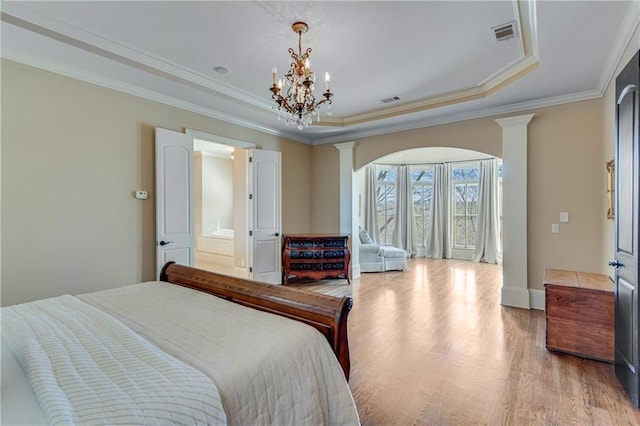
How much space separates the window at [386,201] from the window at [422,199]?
58 cm

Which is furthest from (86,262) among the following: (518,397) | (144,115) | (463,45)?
(463,45)

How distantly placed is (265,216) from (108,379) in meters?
4.08

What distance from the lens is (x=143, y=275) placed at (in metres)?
3.68

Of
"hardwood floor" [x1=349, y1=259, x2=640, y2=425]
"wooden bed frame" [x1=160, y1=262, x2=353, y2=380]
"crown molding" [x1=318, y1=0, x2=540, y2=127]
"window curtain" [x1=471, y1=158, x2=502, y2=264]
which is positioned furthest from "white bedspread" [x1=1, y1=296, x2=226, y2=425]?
"window curtain" [x1=471, y1=158, x2=502, y2=264]

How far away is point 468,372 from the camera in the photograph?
96.4 inches

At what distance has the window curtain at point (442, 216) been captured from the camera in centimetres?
820

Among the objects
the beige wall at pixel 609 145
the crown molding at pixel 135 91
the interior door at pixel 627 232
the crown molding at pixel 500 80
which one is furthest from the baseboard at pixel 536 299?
the crown molding at pixel 135 91

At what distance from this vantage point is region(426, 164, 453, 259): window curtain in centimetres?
820

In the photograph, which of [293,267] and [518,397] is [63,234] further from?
[518,397]

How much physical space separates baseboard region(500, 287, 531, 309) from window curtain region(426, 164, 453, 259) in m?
4.05

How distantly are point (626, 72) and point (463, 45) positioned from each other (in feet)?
3.91

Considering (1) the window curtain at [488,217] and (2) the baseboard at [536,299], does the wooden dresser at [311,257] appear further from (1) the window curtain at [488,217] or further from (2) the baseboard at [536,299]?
(1) the window curtain at [488,217]

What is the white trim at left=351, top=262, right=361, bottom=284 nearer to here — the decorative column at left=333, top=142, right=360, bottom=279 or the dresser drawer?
the decorative column at left=333, top=142, right=360, bottom=279

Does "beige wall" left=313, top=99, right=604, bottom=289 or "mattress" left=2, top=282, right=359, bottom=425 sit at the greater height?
"beige wall" left=313, top=99, right=604, bottom=289
